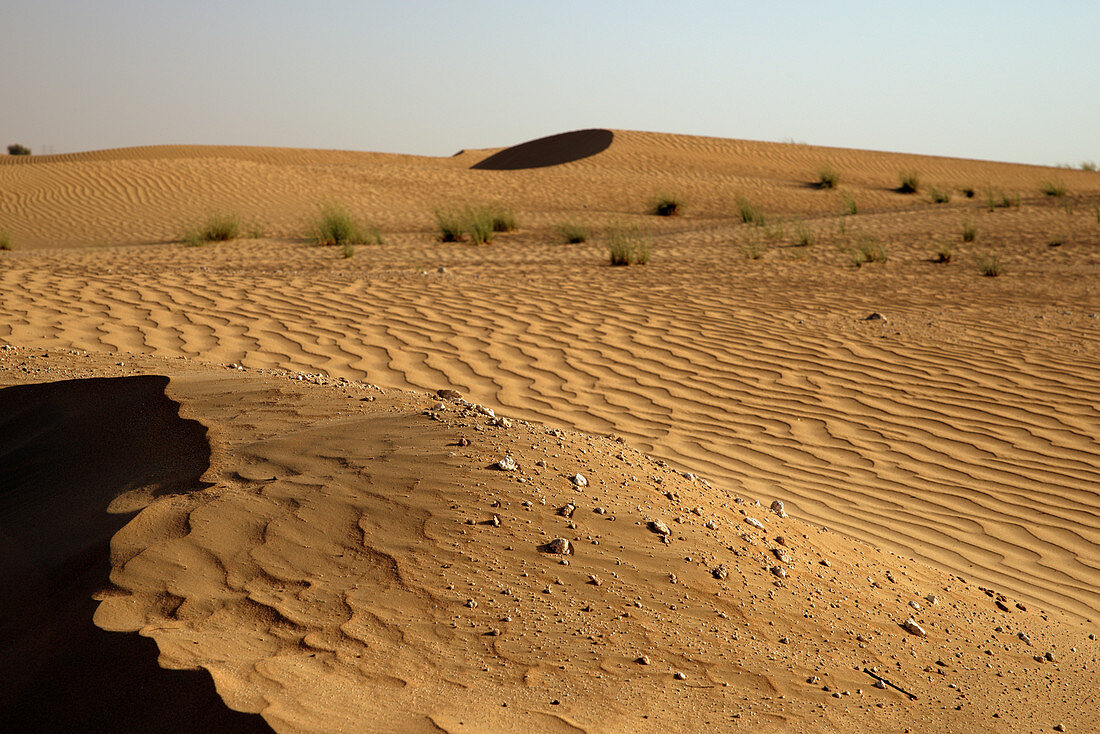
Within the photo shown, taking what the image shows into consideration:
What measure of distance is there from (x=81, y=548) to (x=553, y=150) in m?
34.4

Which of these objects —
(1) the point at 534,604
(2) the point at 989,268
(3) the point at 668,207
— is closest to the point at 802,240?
(2) the point at 989,268

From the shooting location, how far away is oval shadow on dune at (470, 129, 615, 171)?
107 feet

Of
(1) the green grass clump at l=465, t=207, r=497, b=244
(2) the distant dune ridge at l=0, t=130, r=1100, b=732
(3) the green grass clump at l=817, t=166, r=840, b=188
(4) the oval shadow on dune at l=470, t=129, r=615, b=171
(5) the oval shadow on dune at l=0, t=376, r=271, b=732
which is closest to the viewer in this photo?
(5) the oval shadow on dune at l=0, t=376, r=271, b=732

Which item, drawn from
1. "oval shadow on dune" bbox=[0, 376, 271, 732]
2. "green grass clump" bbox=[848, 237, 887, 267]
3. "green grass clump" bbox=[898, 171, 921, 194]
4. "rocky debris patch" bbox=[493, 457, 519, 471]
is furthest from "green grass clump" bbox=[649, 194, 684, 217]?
"rocky debris patch" bbox=[493, 457, 519, 471]

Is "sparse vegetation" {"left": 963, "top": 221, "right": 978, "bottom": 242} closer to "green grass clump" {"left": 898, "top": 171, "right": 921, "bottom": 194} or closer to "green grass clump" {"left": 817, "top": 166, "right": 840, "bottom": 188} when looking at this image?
"green grass clump" {"left": 817, "top": 166, "right": 840, "bottom": 188}

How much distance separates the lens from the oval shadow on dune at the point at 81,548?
2.07 m

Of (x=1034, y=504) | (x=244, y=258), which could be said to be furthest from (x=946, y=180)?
(x=1034, y=504)

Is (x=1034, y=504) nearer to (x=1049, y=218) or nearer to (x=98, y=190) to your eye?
(x=1049, y=218)

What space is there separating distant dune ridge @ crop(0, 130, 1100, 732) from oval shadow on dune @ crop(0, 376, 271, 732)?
0.05ft

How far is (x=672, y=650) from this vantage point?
2.42m

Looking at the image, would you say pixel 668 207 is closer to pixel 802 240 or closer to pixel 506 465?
pixel 802 240

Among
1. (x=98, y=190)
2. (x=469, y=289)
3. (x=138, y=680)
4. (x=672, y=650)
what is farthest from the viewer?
(x=98, y=190)

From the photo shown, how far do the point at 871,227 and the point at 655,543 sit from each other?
14.2 m

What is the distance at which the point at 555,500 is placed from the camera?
302cm
